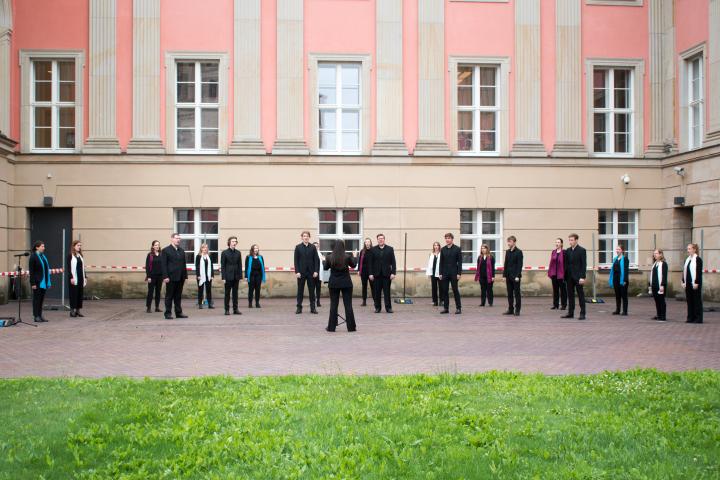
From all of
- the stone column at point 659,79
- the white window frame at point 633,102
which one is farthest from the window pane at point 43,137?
the stone column at point 659,79

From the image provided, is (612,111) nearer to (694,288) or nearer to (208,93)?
(694,288)

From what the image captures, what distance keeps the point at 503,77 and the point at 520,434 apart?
69.2 feet

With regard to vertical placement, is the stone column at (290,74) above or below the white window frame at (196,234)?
above

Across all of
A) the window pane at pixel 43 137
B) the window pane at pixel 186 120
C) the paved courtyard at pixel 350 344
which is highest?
the window pane at pixel 186 120

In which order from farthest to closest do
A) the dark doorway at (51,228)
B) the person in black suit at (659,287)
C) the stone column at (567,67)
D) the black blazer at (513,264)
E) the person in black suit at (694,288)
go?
the stone column at (567,67) < the dark doorway at (51,228) < the black blazer at (513,264) < the person in black suit at (659,287) < the person in black suit at (694,288)

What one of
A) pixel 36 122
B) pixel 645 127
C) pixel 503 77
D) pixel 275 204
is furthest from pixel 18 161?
pixel 645 127

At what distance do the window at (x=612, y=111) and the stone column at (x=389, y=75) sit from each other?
273 inches

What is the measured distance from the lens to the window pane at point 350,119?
25719 mm

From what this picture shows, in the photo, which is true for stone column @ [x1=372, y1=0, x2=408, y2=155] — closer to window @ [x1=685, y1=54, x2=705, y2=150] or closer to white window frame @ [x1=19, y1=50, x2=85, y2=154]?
window @ [x1=685, y1=54, x2=705, y2=150]

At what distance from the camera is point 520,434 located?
6391 millimetres

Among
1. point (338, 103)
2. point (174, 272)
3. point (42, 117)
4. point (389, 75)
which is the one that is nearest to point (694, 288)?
point (174, 272)

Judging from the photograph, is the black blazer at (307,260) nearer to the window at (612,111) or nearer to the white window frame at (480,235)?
the white window frame at (480,235)

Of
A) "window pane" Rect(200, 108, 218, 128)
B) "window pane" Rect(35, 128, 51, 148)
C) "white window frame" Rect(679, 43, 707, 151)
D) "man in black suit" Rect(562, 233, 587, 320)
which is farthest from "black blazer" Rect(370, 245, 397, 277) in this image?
"window pane" Rect(35, 128, 51, 148)

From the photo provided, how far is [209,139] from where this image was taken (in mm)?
25266
